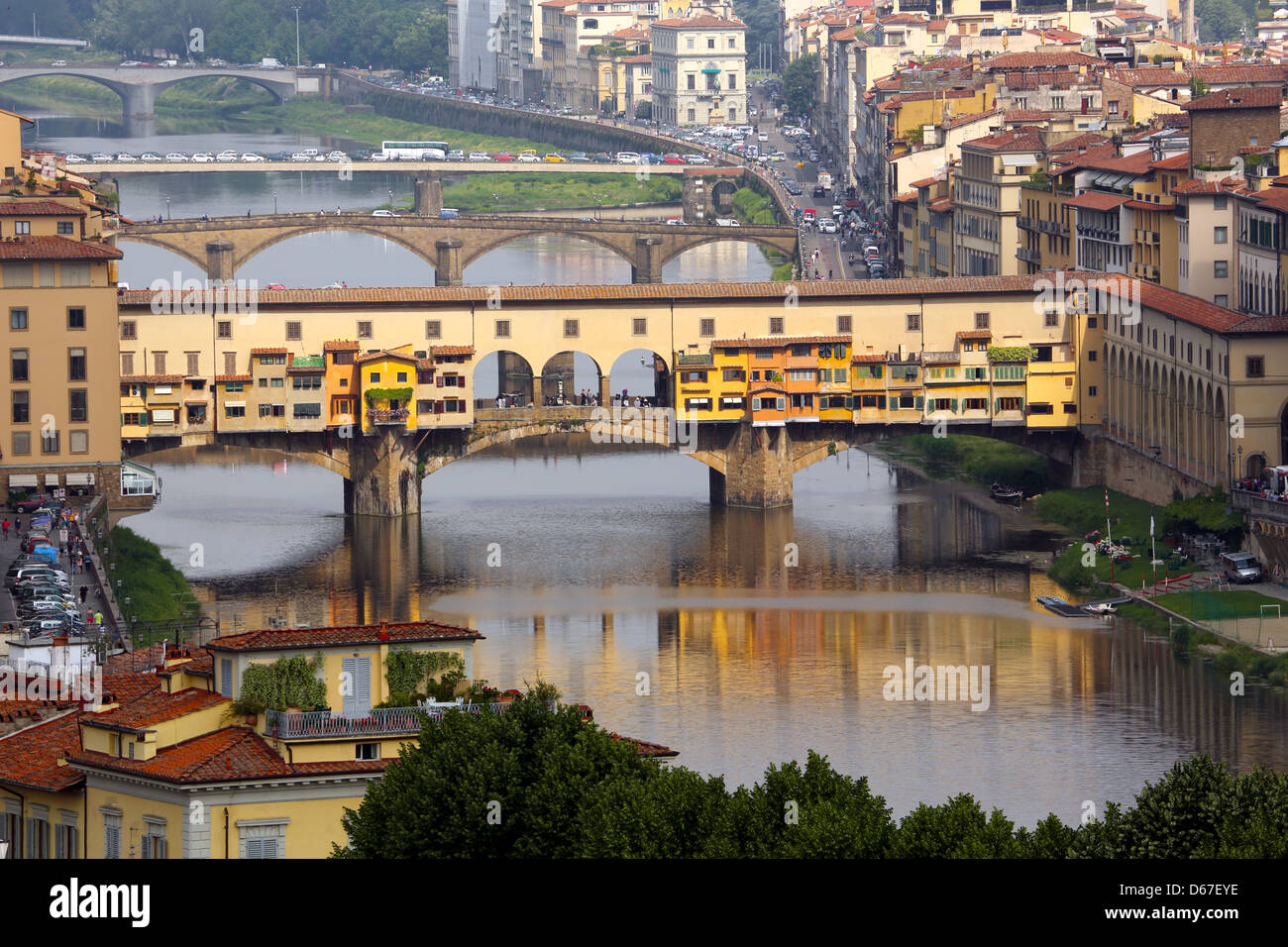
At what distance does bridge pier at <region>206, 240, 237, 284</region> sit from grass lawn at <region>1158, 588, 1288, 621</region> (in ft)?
213

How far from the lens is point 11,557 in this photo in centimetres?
6819

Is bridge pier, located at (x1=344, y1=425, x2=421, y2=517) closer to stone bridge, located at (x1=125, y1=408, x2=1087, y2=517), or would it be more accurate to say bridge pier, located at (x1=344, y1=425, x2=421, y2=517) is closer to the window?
stone bridge, located at (x1=125, y1=408, x2=1087, y2=517)

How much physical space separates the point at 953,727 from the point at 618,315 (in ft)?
104

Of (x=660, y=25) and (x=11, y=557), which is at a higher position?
(x=660, y=25)

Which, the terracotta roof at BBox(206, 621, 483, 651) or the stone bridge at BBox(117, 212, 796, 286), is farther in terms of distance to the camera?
the stone bridge at BBox(117, 212, 796, 286)

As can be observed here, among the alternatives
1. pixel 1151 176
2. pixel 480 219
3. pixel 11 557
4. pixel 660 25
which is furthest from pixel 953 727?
pixel 660 25

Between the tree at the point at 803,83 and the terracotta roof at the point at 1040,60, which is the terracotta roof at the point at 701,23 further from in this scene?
the terracotta roof at the point at 1040,60

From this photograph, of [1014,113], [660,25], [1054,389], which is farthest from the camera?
[660,25]

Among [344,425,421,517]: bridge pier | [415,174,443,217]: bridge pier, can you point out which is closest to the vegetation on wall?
[344,425,421,517]: bridge pier

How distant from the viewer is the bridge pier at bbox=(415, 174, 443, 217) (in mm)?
153250

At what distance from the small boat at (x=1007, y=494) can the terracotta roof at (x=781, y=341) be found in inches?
220

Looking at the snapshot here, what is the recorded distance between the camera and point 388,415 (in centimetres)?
8538

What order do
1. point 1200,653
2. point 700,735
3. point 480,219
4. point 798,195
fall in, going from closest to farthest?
point 700,735, point 1200,653, point 480,219, point 798,195

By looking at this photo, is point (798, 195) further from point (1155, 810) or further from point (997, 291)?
point (1155, 810)
